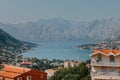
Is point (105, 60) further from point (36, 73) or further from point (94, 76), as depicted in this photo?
point (36, 73)

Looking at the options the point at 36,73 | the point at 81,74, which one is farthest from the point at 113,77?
the point at 81,74

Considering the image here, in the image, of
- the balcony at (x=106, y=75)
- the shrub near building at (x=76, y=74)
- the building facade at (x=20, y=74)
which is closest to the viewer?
the building facade at (x=20, y=74)

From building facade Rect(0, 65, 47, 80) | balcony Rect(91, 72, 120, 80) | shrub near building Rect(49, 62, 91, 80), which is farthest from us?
shrub near building Rect(49, 62, 91, 80)

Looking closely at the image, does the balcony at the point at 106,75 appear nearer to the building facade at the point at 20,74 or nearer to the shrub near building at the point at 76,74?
the shrub near building at the point at 76,74

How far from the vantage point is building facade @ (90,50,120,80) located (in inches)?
846

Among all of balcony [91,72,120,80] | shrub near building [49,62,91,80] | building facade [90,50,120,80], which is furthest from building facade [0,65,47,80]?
shrub near building [49,62,91,80]

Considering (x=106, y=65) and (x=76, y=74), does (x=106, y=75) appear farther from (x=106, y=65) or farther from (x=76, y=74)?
(x=76, y=74)

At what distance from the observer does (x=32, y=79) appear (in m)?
15.7

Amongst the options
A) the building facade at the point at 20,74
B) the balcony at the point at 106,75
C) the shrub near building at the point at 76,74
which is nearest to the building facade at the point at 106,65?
the balcony at the point at 106,75

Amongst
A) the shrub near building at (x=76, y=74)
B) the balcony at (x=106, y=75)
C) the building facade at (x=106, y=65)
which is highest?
the building facade at (x=106, y=65)

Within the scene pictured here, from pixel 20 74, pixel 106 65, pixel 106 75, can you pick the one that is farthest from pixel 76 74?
pixel 20 74

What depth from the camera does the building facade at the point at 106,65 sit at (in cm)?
2148

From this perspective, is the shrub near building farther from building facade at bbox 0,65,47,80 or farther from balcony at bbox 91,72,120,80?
building facade at bbox 0,65,47,80

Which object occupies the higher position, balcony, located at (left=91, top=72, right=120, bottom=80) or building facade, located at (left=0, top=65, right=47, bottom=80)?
building facade, located at (left=0, top=65, right=47, bottom=80)
